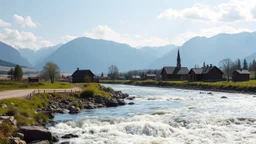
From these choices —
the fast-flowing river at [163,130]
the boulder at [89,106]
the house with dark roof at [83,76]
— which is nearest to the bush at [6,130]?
the fast-flowing river at [163,130]

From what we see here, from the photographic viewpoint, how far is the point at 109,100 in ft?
170

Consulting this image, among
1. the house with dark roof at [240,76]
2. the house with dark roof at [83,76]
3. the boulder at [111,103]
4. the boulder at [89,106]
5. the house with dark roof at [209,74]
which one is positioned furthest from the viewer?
the house with dark roof at [83,76]

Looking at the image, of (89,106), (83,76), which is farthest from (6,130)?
(83,76)

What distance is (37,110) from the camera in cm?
3756

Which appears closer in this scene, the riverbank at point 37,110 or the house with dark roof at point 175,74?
the riverbank at point 37,110

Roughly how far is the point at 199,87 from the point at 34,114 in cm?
7580

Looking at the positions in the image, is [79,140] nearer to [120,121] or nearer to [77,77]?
[120,121]

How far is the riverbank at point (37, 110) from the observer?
24.6 metres

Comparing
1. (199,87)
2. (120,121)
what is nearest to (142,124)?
(120,121)

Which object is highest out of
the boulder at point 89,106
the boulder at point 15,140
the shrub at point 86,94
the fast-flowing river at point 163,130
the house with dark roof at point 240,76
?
the house with dark roof at point 240,76

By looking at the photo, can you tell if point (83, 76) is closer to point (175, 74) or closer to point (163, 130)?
point (175, 74)

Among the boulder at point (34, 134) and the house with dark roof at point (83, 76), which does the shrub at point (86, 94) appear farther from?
the house with dark roof at point (83, 76)

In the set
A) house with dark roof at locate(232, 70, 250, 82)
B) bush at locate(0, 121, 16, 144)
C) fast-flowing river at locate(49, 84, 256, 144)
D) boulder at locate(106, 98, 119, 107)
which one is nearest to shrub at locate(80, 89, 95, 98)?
boulder at locate(106, 98, 119, 107)

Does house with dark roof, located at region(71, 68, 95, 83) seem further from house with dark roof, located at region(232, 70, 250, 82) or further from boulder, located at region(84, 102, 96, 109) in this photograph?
boulder, located at region(84, 102, 96, 109)
